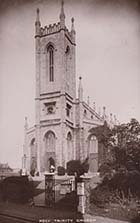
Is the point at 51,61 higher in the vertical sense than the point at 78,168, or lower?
higher

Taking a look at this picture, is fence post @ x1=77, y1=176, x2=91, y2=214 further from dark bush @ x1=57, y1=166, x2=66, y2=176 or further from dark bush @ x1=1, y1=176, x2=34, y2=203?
dark bush @ x1=1, y1=176, x2=34, y2=203

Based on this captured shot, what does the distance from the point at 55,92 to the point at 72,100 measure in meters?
0.11

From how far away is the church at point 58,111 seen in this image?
71.7 inches

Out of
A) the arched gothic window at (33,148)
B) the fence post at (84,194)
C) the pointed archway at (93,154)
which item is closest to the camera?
the fence post at (84,194)

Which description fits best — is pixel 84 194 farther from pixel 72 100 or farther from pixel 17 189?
pixel 72 100

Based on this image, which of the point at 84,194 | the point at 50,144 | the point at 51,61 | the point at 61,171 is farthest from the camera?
the point at 50,144

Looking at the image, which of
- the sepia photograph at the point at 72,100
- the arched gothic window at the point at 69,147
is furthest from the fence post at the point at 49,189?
the arched gothic window at the point at 69,147

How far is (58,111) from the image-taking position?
1927 mm

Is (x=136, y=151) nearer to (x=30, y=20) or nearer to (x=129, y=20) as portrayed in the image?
(x=129, y=20)

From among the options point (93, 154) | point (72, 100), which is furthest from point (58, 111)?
point (93, 154)

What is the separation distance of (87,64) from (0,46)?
49cm

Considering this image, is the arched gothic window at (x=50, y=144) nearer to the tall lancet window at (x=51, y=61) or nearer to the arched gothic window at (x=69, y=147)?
the arched gothic window at (x=69, y=147)

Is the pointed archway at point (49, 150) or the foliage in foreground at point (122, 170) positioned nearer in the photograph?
the foliage in foreground at point (122, 170)

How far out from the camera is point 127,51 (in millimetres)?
1773
